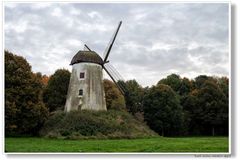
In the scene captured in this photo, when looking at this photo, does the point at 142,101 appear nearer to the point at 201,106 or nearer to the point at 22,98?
the point at 201,106

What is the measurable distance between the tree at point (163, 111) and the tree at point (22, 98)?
26.8 ft

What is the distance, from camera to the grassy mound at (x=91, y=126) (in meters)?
20.2

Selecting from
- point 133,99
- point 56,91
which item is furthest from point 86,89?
point 133,99

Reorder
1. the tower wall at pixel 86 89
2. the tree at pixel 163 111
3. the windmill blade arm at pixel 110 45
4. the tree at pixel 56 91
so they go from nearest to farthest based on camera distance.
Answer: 1. the windmill blade arm at pixel 110 45
2. the tower wall at pixel 86 89
3. the tree at pixel 56 91
4. the tree at pixel 163 111

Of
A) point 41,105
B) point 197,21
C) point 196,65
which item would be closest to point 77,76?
point 41,105

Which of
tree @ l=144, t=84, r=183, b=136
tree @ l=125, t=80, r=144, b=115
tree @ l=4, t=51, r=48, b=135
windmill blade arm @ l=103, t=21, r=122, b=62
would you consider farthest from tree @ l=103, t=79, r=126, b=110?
tree @ l=4, t=51, r=48, b=135

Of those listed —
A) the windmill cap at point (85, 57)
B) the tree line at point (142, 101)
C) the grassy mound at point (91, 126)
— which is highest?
the windmill cap at point (85, 57)

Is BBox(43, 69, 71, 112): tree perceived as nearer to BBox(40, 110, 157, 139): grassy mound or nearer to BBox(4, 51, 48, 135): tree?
BBox(40, 110, 157, 139): grassy mound

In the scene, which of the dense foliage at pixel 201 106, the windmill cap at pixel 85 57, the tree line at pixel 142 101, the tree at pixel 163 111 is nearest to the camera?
the tree line at pixel 142 101

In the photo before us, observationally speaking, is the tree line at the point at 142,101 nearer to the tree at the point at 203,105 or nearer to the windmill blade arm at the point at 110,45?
the tree at the point at 203,105

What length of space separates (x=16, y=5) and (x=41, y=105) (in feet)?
24.1

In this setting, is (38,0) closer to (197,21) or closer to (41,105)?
(197,21)

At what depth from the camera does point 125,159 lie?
1305 centimetres

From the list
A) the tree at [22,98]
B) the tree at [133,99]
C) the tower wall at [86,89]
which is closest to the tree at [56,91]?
the tower wall at [86,89]
